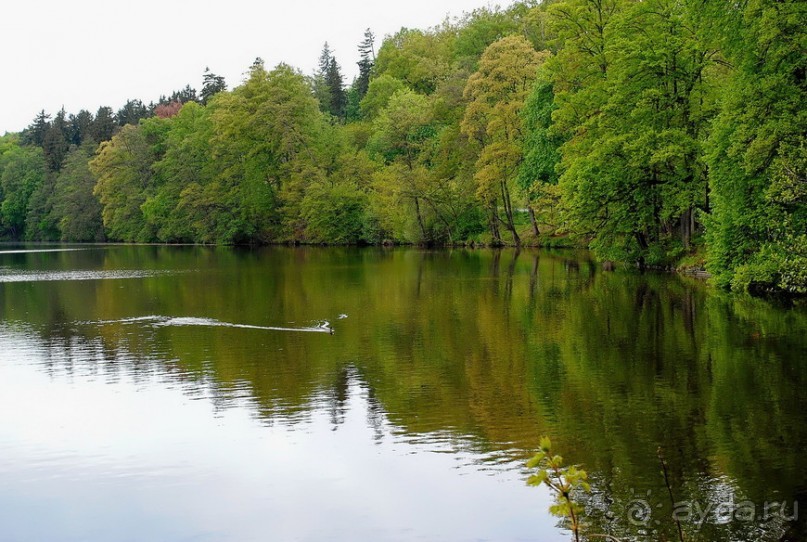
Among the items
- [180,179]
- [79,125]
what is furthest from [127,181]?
[79,125]

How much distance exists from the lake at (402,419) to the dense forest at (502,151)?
18.2 feet

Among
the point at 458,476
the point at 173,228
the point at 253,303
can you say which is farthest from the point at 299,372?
the point at 173,228

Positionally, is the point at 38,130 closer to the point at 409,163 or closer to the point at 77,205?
the point at 77,205

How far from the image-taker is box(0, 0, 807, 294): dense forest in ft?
85.5

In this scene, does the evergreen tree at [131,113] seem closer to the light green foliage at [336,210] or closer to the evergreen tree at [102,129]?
the evergreen tree at [102,129]

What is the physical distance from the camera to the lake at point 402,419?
373 inches

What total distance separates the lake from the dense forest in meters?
5.55

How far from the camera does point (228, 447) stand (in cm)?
1231

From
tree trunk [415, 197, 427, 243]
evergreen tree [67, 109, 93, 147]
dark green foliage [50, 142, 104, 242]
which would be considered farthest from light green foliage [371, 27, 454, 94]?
evergreen tree [67, 109, 93, 147]

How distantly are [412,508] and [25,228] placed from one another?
12865cm

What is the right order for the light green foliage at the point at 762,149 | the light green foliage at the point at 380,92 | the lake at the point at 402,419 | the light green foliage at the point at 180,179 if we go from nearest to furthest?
the lake at the point at 402,419, the light green foliage at the point at 762,149, the light green foliage at the point at 180,179, the light green foliage at the point at 380,92

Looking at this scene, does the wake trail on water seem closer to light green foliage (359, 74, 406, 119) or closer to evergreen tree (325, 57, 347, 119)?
light green foliage (359, 74, 406, 119)

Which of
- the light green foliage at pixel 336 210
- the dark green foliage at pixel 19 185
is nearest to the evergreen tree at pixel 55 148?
the dark green foliage at pixel 19 185

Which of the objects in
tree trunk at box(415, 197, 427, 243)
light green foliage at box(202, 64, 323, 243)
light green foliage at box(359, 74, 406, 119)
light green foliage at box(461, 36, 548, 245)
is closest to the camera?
light green foliage at box(461, 36, 548, 245)
